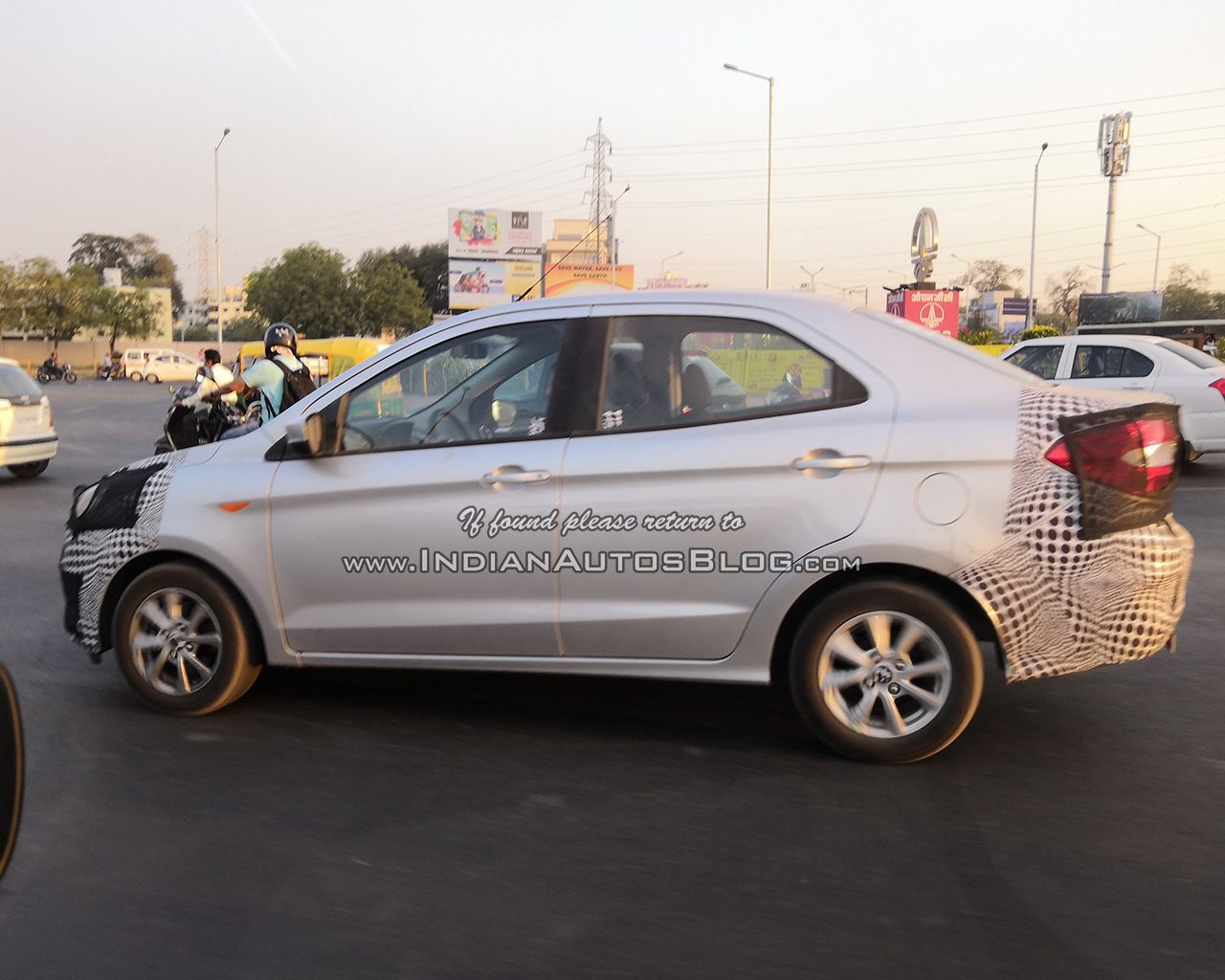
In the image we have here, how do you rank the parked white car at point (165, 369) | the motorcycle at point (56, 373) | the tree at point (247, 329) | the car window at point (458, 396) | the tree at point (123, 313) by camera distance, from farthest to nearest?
the tree at point (247, 329) < the tree at point (123, 313) < the parked white car at point (165, 369) < the motorcycle at point (56, 373) < the car window at point (458, 396)

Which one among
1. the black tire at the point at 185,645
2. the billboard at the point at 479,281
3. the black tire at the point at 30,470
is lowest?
the black tire at the point at 30,470

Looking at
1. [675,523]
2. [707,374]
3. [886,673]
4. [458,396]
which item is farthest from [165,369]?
[886,673]

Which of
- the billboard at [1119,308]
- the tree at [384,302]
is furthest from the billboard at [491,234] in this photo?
the billboard at [1119,308]

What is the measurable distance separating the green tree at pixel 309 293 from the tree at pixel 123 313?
1269cm

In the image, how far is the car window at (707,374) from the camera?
4207 millimetres

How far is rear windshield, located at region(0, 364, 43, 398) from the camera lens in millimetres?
13508

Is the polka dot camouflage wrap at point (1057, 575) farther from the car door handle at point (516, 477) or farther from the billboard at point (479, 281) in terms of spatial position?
the billboard at point (479, 281)

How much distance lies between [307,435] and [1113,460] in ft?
9.80

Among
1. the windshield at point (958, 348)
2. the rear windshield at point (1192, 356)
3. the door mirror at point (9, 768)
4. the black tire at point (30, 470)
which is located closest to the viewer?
the door mirror at point (9, 768)

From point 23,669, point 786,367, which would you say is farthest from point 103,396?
point 786,367

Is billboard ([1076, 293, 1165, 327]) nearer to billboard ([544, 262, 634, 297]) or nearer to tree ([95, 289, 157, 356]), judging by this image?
billboard ([544, 262, 634, 297])

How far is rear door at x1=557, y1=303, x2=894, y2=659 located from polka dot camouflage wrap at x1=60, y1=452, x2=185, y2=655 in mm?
1769

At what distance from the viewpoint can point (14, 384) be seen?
536 inches

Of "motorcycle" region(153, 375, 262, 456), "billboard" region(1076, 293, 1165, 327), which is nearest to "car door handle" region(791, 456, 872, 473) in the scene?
"motorcycle" region(153, 375, 262, 456)
